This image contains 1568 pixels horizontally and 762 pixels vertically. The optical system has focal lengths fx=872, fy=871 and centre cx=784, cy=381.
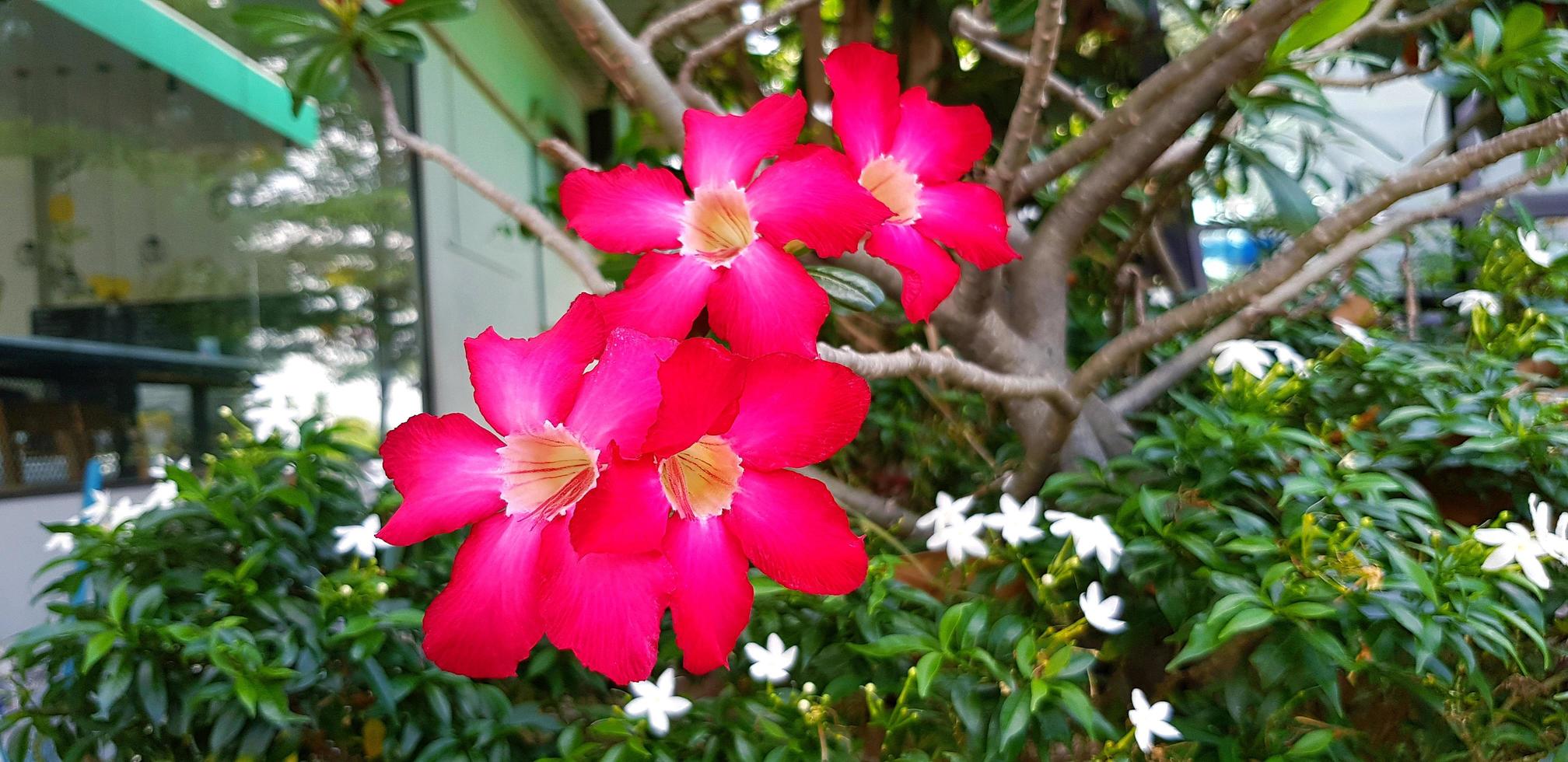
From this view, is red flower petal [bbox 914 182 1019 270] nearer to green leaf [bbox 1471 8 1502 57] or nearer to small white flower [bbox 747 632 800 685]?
small white flower [bbox 747 632 800 685]

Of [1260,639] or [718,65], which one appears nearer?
[1260,639]

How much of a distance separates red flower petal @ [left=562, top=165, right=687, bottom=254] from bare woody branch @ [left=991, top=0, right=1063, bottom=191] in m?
0.47

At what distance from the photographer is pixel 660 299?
0.34 metres

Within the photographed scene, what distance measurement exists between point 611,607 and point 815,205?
172 millimetres

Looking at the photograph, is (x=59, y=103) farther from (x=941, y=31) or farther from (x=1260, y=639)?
(x=1260, y=639)

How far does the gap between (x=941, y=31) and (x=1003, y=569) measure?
110 cm

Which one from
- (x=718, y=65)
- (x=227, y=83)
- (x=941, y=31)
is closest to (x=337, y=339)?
(x=227, y=83)

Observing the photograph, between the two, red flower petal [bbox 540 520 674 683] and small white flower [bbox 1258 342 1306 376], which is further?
small white flower [bbox 1258 342 1306 376]

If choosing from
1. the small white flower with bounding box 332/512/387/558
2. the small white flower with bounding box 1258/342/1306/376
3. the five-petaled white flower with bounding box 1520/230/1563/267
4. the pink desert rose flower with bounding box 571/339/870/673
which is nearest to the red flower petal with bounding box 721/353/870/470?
the pink desert rose flower with bounding box 571/339/870/673

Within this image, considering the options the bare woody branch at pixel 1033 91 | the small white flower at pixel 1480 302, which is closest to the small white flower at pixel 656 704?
the bare woody branch at pixel 1033 91

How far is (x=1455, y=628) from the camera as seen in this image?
0.71 metres

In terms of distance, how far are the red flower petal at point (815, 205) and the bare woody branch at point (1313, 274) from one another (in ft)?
2.16

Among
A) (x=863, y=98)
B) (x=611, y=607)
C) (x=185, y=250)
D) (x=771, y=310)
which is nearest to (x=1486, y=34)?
(x=863, y=98)

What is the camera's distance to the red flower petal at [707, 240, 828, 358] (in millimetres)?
338
